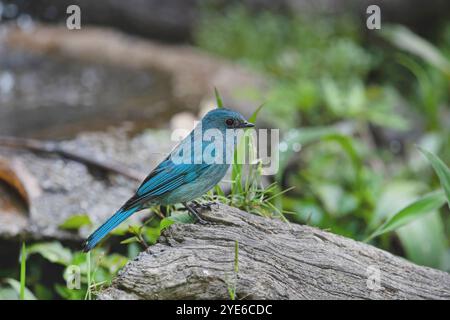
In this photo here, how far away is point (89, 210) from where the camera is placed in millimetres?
4184

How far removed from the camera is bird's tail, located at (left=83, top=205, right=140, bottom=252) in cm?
283

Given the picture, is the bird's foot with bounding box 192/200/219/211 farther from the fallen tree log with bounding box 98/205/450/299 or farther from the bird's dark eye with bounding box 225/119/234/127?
the bird's dark eye with bounding box 225/119/234/127

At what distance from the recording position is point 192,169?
302cm

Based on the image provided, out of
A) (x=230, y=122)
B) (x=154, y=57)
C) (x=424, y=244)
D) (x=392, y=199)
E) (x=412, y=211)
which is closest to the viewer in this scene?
(x=230, y=122)

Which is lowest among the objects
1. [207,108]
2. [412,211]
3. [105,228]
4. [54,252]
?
[105,228]

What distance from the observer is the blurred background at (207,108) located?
13.4 feet

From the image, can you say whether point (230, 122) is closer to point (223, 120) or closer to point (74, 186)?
point (223, 120)

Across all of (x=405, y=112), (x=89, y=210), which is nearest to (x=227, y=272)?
(x=89, y=210)

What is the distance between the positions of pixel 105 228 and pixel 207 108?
3101mm

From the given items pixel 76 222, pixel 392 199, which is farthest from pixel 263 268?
pixel 392 199

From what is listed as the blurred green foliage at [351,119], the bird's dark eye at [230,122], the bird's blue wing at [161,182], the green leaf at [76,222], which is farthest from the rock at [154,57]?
the bird's blue wing at [161,182]

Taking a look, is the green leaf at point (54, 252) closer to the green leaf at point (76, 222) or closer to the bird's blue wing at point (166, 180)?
the green leaf at point (76, 222)

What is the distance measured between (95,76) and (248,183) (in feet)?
15.9

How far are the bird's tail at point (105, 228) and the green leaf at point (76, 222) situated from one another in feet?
2.66
